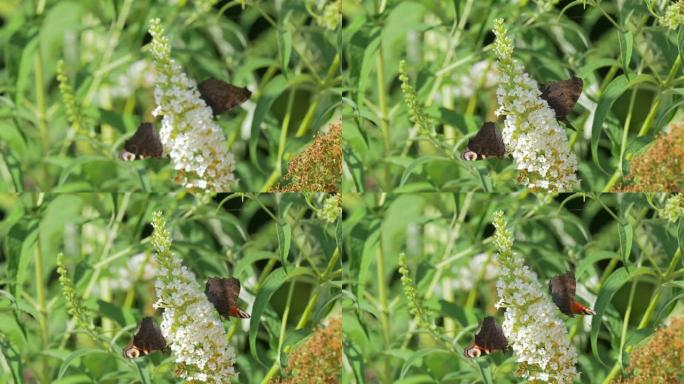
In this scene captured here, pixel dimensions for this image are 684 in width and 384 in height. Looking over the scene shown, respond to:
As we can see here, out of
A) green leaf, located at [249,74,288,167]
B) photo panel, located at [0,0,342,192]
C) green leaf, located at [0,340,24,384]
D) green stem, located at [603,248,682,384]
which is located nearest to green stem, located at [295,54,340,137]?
photo panel, located at [0,0,342,192]

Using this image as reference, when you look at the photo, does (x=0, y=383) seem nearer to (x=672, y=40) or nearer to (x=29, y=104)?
(x=29, y=104)

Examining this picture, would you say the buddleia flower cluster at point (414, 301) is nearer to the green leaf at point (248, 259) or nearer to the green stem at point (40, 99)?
the green leaf at point (248, 259)

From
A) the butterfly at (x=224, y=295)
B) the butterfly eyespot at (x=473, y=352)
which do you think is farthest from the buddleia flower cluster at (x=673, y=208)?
the butterfly at (x=224, y=295)

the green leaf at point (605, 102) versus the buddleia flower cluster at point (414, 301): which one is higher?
the green leaf at point (605, 102)

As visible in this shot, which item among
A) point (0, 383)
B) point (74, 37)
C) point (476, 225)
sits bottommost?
point (0, 383)

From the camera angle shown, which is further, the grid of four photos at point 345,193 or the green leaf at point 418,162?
the green leaf at point 418,162

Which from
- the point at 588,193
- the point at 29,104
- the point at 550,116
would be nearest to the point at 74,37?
the point at 29,104
